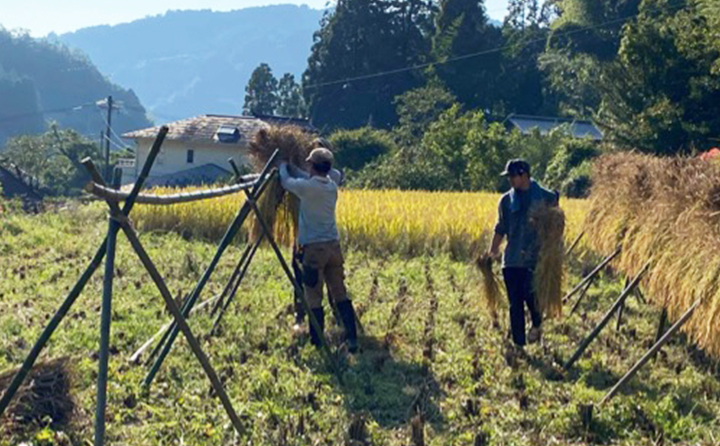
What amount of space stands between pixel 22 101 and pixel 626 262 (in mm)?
113290

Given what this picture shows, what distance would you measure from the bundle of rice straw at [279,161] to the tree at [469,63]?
38230 mm

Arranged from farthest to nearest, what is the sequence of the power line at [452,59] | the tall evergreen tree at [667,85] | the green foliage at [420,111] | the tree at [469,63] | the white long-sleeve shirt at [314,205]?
the tree at [469,63] → the power line at [452,59] → the green foliage at [420,111] → the tall evergreen tree at [667,85] → the white long-sleeve shirt at [314,205]

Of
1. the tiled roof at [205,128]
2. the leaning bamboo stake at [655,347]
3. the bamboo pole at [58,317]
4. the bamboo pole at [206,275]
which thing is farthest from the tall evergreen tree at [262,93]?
the bamboo pole at [58,317]

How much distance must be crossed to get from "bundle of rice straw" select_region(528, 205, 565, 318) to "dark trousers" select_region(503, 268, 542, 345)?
0.11 metres

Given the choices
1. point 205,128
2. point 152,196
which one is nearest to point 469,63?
point 205,128

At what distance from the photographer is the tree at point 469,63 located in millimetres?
45562

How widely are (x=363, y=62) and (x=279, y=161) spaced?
139 feet

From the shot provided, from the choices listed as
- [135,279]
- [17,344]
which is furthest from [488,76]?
[17,344]

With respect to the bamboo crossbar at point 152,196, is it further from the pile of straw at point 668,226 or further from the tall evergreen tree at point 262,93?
the tall evergreen tree at point 262,93

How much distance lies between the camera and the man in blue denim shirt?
6.82 m

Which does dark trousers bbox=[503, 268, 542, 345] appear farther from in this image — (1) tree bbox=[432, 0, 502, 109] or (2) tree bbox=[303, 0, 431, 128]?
(2) tree bbox=[303, 0, 431, 128]

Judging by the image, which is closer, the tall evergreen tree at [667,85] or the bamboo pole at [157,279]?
the bamboo pole at [157,279]

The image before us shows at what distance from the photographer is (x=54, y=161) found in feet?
174

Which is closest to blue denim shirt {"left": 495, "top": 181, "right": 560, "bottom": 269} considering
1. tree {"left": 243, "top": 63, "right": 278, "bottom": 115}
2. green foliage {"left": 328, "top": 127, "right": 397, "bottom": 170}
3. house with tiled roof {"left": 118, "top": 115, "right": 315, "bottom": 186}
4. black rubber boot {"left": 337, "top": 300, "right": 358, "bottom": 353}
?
black rubber boot {"left": 337, "top": 300, "right": 358, "bottom": 353}
